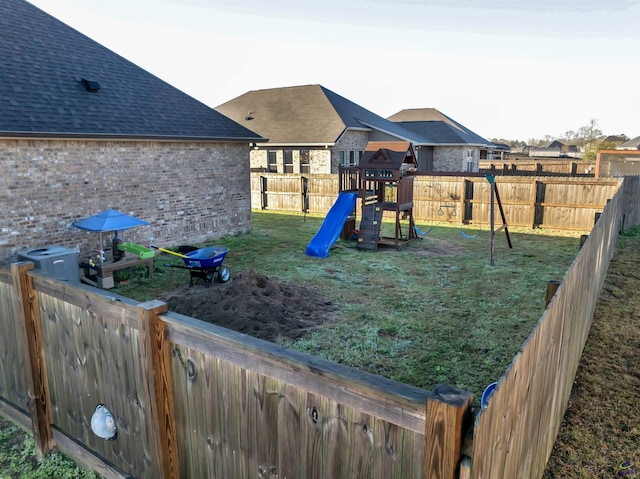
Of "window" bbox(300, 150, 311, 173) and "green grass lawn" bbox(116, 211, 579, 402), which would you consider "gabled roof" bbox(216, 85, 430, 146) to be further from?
"green grass lawn" bbox(116, 211, 579, 402)

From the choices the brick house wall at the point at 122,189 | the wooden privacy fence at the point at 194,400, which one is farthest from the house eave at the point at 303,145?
the wooden privacy fence at the point at 194,400

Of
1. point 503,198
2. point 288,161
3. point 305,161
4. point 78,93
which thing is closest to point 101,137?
point 78,93

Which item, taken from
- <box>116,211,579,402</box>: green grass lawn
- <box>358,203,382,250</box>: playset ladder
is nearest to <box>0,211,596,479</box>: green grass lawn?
<box>116,211,579,402</box>: green grass lawn

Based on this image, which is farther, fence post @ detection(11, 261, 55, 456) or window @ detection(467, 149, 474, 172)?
window @ detection(467, 149, 474, 172)

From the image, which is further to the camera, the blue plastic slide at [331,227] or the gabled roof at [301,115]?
the gabled roof at [301,115]

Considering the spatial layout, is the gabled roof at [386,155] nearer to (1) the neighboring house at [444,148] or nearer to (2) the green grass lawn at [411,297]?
(2) the green grass lawn at [411,297]

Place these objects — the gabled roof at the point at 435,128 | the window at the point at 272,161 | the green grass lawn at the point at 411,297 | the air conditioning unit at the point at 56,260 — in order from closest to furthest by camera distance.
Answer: the green grass lawn at the point at 411,297, the air conditioning unit at the point at 56,260, the window at the point at 272,161, the gabled roof at the point at 435,128

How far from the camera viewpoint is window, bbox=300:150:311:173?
87.0ft

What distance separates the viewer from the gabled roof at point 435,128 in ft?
116

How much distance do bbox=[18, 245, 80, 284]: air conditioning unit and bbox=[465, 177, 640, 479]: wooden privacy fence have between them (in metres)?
8.64

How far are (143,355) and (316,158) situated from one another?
2381 centimetres

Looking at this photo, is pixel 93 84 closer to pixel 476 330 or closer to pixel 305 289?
pixel 305 289

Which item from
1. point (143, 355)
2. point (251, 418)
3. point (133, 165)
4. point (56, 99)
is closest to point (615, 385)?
point (251, 418)

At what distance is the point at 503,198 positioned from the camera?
61.2ft
